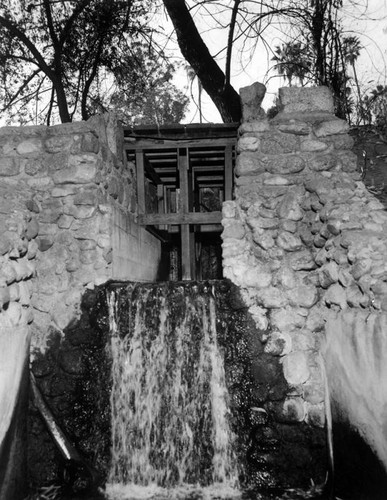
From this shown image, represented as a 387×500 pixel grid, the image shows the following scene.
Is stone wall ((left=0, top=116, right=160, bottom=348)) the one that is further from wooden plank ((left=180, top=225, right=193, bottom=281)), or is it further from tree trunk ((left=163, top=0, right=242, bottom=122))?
tree trunk ((left=163, top=0, right=242, bottom=122))

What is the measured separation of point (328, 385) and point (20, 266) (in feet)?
10.2

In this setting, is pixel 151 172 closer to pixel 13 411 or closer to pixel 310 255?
pixel 310 255

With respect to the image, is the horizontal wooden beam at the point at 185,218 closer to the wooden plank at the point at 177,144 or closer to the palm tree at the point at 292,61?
the wooden plank at the point at 177,144

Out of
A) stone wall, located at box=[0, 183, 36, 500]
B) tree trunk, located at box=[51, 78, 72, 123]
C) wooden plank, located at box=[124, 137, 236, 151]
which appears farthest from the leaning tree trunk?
tree trunk, located at box=[51, 78, 72, 123]

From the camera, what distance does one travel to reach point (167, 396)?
13.8 feet

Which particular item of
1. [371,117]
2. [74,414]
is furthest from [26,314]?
[371,117]

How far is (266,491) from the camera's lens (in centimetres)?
387

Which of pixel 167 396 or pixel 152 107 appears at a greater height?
pixel 152 107

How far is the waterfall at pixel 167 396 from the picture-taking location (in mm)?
4027

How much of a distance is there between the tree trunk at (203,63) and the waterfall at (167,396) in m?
5.62

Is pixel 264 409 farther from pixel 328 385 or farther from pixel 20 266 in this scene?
pixel 20 266

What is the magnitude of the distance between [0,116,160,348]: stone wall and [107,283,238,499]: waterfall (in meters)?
0.46

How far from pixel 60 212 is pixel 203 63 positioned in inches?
231

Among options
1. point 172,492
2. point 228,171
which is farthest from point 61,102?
point 172,492
